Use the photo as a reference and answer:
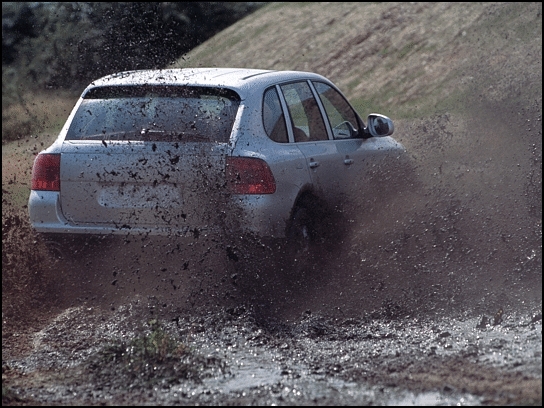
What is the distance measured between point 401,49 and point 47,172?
2504cm

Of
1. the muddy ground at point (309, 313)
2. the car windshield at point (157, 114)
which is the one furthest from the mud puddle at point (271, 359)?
the car windshield at point (157, 114)

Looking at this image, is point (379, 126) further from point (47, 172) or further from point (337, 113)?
point (47, 172)

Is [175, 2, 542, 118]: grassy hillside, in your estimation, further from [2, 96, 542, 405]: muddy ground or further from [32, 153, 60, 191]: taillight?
[32, 153, 60, 191]: taillight

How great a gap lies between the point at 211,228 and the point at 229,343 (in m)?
1.01

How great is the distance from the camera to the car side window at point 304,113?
797 centimetres

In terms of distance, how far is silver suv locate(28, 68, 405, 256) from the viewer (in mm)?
7004

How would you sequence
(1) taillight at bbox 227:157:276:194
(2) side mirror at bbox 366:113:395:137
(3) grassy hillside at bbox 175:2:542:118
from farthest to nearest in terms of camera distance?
(3) grassy hillside at bbox 175:2:542:118, (2) side mirror at bbox 366:113:395:137, (1) taillight at bbox 227:157:276:194

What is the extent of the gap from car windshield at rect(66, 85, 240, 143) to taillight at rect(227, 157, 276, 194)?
223 mm

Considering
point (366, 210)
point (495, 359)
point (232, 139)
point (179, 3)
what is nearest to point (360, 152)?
point (366, 210)

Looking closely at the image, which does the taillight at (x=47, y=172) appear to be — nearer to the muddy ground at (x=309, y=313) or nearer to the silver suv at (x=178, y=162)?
the silver suv at (x=178, y=162)

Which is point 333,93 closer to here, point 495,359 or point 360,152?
point 360,152

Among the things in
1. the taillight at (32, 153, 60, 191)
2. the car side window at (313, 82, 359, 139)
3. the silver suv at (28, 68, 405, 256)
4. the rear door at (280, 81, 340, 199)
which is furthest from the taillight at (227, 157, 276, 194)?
the car side window at (313, 82, 359, 139)

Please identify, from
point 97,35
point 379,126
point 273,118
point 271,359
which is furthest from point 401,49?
point 271,359

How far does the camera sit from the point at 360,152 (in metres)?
8.77
